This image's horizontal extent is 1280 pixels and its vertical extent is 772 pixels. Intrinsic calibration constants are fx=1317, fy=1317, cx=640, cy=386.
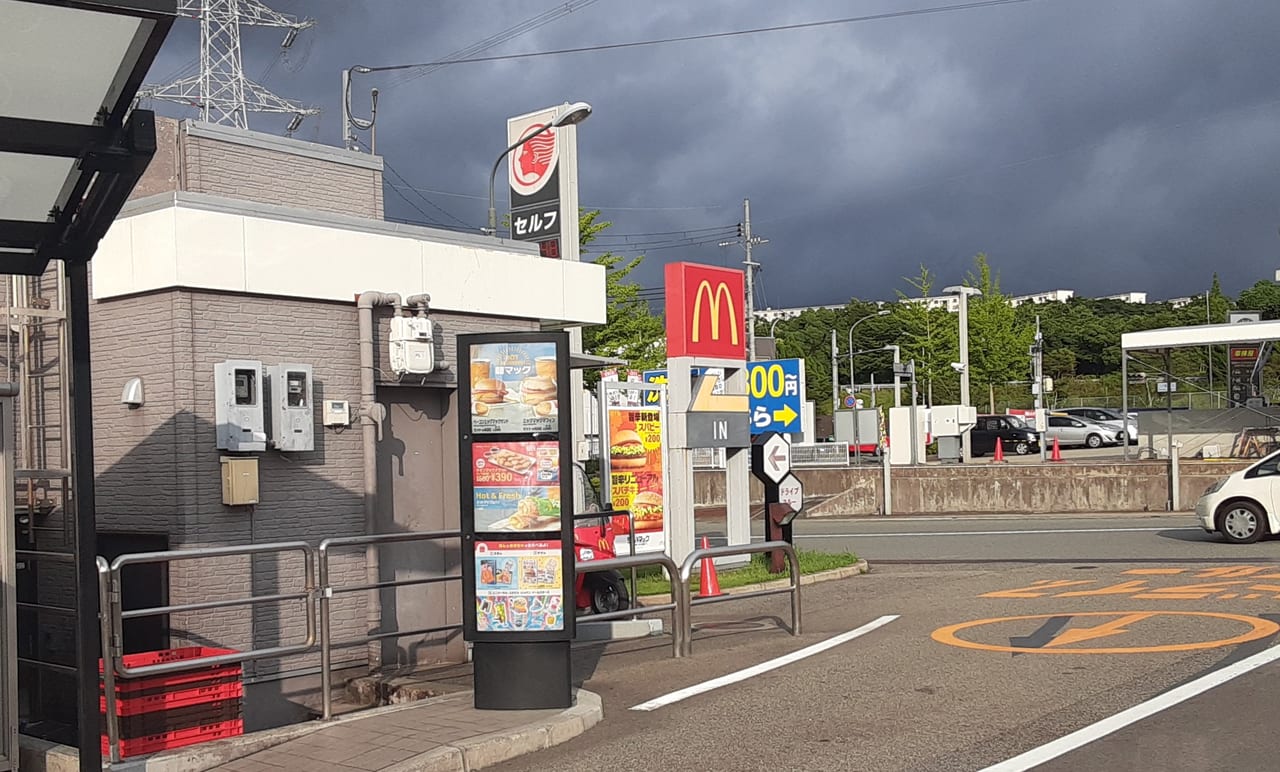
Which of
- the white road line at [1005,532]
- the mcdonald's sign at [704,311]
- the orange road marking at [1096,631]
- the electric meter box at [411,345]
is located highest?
the mcdonald's sign at [704,311]

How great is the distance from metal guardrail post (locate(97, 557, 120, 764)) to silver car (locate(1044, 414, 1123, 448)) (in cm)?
5030

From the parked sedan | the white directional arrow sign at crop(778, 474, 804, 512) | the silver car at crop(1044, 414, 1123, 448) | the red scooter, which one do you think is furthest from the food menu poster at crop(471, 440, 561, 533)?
the silver car at crop(1044, 414, 1123, 448)

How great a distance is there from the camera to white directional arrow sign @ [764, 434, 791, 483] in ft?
58.0

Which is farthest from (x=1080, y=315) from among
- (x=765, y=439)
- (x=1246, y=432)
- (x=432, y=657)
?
(x=432, y=657)

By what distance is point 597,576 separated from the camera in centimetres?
1434

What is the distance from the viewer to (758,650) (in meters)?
11.5

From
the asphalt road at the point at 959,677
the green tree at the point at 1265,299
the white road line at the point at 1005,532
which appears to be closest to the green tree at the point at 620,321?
the white road line at the point at 1005,532

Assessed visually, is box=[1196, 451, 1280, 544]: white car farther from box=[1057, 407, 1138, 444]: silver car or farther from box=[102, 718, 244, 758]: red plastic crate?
box=[1057, 407, 1138, 444]: silver car

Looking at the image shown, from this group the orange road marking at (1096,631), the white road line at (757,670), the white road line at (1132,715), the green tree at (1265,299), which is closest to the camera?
the white road line at (1132,715)

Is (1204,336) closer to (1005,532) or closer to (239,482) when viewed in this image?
(1005,532)

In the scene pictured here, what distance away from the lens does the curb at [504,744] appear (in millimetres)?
7496

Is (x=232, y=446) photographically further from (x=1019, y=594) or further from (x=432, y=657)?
(x=1019, y=594)

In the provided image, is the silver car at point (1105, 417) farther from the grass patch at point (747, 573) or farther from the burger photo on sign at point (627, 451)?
the grass patch at point (747, 573)

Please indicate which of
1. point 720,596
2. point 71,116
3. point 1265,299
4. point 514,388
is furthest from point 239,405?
point 1265,299
